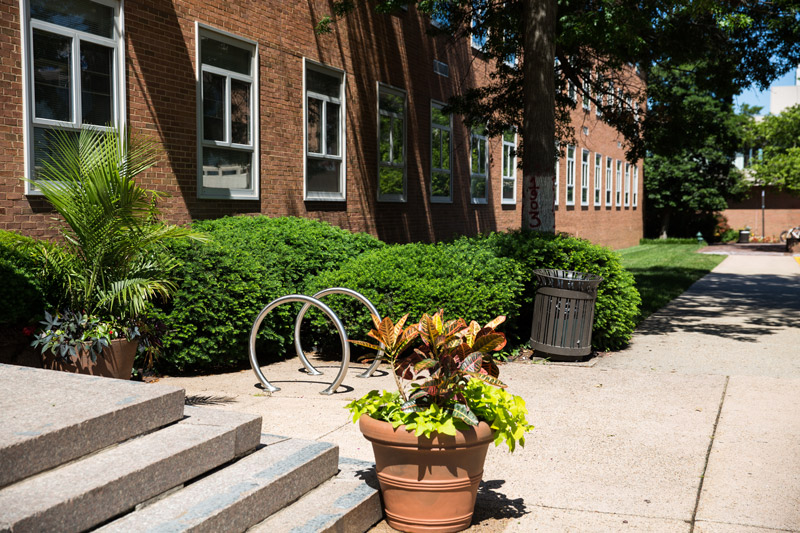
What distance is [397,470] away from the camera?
3.99 metres

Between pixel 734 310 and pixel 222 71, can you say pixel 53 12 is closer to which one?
pixel 222 71

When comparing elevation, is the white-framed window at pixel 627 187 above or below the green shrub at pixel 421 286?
above

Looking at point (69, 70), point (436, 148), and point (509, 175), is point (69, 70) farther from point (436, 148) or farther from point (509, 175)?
point (509, 175)

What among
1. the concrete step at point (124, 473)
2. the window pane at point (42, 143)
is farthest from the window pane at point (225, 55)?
the concrete step at point (124, 473)

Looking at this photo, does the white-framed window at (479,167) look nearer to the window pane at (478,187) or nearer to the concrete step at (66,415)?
the window pane at (478,187)

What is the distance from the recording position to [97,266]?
21.7 feet

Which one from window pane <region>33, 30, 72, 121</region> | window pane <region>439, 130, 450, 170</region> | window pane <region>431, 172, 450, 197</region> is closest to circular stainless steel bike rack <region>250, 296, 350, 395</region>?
window pane <region>33, 30, 72, 121</region>

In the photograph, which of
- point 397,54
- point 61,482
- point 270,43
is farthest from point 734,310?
point 61,482

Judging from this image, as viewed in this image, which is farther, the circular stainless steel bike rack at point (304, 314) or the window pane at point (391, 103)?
the window pane at point (391, 103)

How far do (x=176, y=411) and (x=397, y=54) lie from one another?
12.7m

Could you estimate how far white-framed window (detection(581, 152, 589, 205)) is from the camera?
30906mm

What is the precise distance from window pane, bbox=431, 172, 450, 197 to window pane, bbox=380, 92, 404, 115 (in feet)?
6.96

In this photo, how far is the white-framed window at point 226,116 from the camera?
418 inches

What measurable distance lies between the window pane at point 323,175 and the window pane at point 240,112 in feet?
5.57
